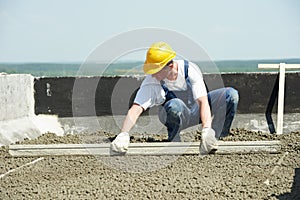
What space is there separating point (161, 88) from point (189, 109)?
1.31 ft

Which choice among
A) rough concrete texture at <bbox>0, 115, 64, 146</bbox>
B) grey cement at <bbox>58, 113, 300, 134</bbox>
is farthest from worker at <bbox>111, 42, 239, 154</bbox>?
rough concrete texture at <bbox>0, 115, 64, 146</bbox>

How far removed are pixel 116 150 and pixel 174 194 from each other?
3.21 ft

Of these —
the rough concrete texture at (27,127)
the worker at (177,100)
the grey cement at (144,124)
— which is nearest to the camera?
the worker at (177,100)

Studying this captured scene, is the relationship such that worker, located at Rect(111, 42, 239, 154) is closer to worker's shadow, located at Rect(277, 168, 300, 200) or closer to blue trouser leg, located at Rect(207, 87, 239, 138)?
blue trouser leg, located at Rect(207, 87, 239, 138)

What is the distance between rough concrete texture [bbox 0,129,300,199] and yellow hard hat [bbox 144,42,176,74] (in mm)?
805

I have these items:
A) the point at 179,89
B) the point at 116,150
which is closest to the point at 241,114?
the point at 179,89

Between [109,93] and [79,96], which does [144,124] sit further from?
[79,96]

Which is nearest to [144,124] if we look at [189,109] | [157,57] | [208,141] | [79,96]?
[79,96]

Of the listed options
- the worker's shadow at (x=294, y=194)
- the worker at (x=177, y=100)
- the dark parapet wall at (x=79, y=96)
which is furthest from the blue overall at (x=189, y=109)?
the worker's shadow at (x=294, y=194)

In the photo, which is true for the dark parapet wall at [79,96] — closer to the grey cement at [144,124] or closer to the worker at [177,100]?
the grey cement at [144,124]

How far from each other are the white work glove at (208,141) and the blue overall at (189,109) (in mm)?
608

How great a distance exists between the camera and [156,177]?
3.46m

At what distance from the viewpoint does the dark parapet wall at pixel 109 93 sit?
219 inches

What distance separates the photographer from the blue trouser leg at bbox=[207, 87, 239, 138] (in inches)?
185
